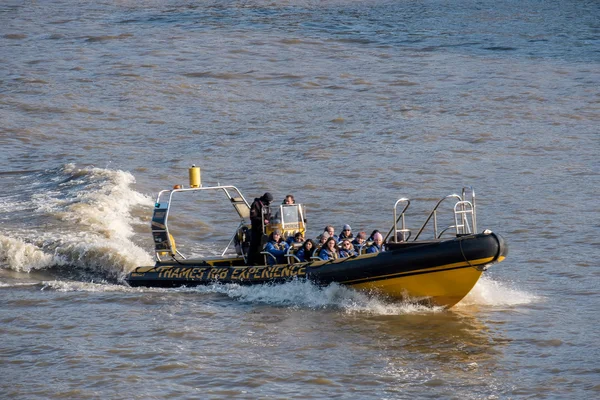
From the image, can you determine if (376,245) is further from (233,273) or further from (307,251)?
(233,273)

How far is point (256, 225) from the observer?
15.0 m

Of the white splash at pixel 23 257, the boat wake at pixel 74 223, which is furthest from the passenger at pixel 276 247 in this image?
the white splash at pixel 23 257

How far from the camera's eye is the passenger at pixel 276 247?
14625mm

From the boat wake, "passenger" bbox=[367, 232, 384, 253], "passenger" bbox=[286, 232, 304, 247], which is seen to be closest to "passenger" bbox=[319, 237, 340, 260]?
"passenger" bbox=[367, 232, 384, 253]

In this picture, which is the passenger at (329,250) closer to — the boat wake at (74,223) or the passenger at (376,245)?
the passenger at (376,245)

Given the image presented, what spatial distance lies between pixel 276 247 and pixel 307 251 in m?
0.54

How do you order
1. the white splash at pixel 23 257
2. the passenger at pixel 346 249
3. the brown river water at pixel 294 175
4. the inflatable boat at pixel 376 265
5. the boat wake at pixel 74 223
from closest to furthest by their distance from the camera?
the brown river water at pixel 294 175, the inflatable boat at pixel 376 265, the passenger at pixel 346 249, the white splash at pixel 23 257, the boat wake at pixel 74 223

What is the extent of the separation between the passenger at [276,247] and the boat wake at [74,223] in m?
2.97

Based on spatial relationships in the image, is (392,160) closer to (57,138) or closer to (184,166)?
(184,166)

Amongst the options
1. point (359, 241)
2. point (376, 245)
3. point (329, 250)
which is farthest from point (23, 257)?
point (376, 245)

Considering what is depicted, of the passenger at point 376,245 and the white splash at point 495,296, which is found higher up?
A: the passenger at point 376,245

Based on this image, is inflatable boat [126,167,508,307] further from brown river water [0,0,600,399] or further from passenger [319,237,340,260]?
brown river water [0,0,600,399]

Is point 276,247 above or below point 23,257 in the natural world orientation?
above

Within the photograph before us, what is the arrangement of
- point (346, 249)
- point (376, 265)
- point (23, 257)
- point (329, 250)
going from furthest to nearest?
1. point (23, 257)
2. point (346, 249)
3. point (329, 250)
4. point (376, 265)
